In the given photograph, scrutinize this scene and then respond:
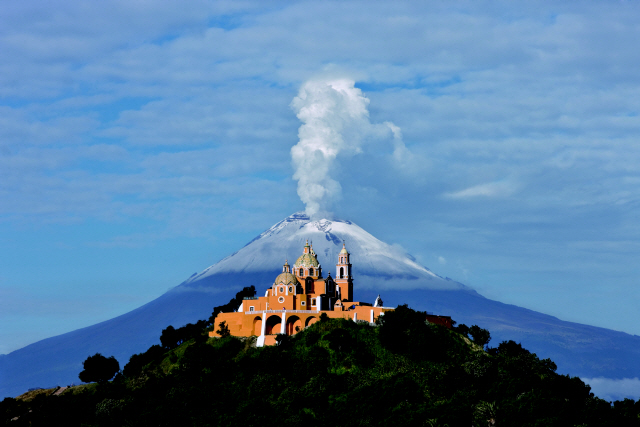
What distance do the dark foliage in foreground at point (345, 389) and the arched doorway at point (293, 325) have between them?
163 inches

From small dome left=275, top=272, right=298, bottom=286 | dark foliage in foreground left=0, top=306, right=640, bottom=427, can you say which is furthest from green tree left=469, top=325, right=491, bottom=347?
small dome left=275, top=272, right=298, bottom=286

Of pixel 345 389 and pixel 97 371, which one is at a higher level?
pixel 97 371

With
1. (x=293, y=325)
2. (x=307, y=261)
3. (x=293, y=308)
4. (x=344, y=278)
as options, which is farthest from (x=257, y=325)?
(x=344, y=278)

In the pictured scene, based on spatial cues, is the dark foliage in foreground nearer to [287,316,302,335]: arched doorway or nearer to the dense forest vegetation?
the dense forest vegetation

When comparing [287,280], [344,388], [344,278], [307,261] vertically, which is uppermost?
[307,261]

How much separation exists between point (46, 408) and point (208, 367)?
87.7ft

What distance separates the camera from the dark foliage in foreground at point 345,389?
86.0 metres

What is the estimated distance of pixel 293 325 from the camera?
Answer: 376 ft

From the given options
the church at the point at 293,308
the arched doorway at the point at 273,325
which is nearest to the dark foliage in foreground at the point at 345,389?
the church at the point at 293,308

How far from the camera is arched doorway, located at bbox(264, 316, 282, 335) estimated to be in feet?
373

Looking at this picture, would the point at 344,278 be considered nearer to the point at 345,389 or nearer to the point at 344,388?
the point at 344,388

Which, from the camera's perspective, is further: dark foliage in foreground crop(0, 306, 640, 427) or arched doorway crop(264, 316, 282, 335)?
arched doorway crop(264, 316, 282, 335)

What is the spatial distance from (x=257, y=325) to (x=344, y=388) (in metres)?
25.6

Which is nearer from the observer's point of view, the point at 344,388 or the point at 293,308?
the point at 344,388
